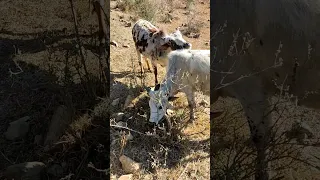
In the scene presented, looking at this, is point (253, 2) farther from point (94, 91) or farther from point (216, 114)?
point (94, 91)

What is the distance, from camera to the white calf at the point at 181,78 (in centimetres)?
268

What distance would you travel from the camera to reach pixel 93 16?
147 centimetres

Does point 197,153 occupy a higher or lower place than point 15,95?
lower

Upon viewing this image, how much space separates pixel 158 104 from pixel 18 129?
4.28ft

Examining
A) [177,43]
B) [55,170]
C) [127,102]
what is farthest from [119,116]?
[55,170]

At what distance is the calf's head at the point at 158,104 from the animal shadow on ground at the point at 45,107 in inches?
45.7

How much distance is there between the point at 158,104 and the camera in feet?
9.01

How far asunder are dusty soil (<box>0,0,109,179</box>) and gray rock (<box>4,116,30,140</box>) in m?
0.02

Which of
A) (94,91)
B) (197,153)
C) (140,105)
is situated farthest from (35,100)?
(140,105)

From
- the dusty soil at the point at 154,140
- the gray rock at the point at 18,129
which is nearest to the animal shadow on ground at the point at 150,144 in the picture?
the dusty soil at the point at 154,140

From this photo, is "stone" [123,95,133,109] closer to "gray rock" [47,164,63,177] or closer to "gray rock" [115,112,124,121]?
"gray rock" [115,112,124,121]

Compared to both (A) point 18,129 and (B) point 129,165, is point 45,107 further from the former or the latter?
(B) point 129,165

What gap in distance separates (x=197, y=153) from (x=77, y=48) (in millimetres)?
1312

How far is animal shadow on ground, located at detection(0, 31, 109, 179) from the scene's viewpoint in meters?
1.53
